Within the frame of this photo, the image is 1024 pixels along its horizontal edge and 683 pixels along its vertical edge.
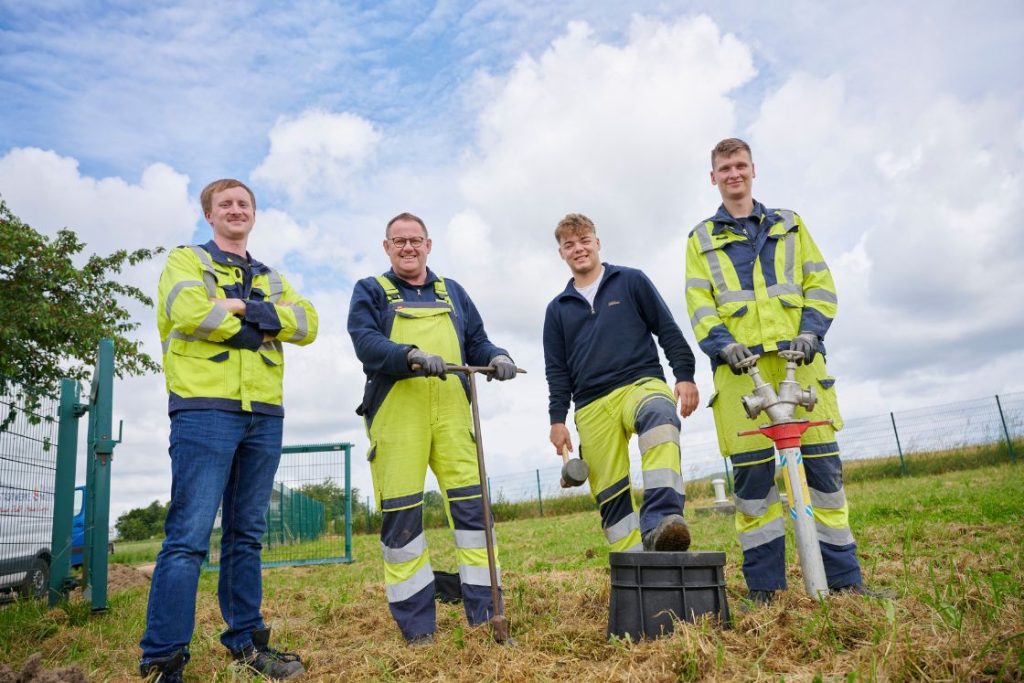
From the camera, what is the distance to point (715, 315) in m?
3.69

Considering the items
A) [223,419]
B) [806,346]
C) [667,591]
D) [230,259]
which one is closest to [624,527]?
[667,591]

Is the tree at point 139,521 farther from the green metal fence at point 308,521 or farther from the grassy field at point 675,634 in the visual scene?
the grassy field at point 675,634

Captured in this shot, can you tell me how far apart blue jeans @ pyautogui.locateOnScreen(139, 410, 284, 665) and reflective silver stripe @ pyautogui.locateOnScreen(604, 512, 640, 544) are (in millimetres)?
1765

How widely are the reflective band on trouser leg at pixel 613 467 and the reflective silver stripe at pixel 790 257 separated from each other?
972 millimetres

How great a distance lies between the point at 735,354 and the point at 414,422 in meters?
1.59

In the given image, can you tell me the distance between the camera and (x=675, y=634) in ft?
8.79

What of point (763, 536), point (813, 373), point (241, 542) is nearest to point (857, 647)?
point (763, 536)

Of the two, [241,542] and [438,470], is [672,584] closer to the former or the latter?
[438,470]

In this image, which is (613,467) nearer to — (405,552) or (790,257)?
(405,552)

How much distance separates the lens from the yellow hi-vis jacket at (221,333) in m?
3.11

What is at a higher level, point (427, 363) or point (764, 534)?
point (427, 363)

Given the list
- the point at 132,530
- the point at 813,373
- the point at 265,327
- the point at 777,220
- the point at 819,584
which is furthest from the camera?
the point at 132,530

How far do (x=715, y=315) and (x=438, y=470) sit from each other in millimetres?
1616

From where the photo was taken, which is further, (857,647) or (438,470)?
(438,470)
